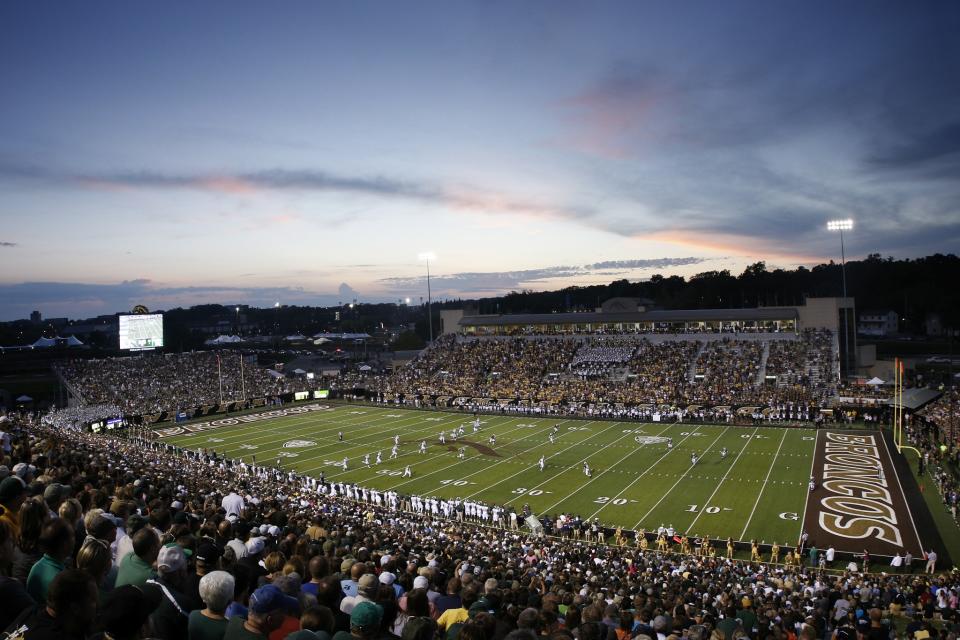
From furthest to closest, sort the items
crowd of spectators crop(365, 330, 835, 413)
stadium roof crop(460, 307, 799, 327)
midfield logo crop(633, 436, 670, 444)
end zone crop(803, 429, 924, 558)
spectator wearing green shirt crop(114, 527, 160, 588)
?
stadium roof crop(460, 307, 799, 327)
crowd of spectators crop(365, 330, 835, 413)
midfield logo crop(633, 436, 670, 444)
end zone crop(803, 429, 924, 558)
spectator wearing green shirt crop(114, 527, 160, 588)

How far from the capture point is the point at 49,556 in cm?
430

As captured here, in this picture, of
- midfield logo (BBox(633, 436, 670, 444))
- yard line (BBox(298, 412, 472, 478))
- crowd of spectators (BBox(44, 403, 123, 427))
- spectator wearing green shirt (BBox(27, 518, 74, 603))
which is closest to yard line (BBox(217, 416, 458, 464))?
yard line (BBox(298, 412, 472, 478))

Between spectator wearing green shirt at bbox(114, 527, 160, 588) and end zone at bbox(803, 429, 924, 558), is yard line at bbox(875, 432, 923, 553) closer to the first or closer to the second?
end zone at bbox(803, 429, 924, 558)

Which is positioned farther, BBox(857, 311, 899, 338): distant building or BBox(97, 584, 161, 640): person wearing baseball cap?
BBox(857, 311, 899, 338): distant building

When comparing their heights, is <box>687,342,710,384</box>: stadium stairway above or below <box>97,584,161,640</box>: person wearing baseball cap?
below

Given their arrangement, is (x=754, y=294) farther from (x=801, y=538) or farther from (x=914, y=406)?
(x=801, y=538)

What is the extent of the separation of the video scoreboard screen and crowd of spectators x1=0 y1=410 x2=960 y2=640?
46.6m

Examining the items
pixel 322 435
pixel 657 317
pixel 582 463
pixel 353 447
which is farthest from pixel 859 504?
pixel 657 317

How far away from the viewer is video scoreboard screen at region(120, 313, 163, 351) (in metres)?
60.3

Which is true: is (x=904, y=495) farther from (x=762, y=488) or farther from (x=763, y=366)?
(x=763, y=366)

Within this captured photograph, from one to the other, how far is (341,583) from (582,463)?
91.3ft

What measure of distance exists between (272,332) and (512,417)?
5578 inches

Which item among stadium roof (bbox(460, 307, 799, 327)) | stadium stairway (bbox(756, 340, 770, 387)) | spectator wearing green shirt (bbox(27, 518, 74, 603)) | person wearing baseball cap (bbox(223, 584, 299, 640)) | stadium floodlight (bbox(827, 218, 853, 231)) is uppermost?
stadium floodlight (bbox(827, 218, 853, 231))

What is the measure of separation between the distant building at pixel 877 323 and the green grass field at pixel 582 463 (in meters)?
70.4
